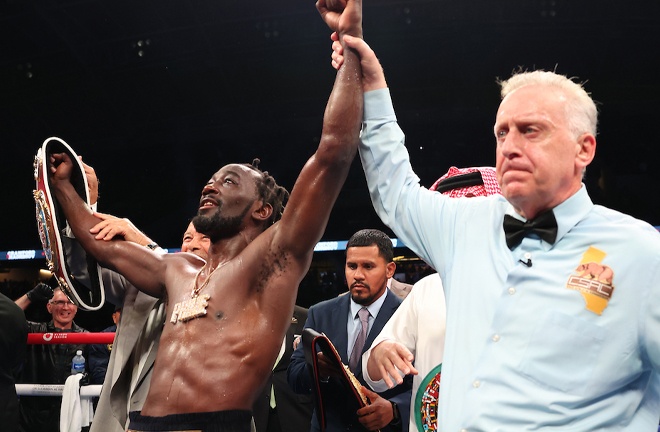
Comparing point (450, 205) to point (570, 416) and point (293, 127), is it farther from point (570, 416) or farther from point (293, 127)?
point (293, 127)

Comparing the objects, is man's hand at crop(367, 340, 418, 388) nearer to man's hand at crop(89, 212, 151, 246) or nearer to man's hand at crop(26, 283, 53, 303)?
man's hand at crop(89, 212, 151, 246)

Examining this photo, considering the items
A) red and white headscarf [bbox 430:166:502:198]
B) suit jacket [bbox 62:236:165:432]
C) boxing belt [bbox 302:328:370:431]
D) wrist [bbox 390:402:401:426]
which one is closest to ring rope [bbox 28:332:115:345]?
suit jacket [bbox 62:236:165:432]

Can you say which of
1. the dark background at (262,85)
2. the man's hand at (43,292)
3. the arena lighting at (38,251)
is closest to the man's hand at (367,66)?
the man's hand at (43,292)

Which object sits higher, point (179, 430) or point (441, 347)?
point (441, 347)

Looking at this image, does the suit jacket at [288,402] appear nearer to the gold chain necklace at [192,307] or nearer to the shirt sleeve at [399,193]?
the gold chain necklace at [192,307]

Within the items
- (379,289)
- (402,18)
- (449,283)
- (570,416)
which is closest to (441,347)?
(449,283)

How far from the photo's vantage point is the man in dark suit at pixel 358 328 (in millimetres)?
1999

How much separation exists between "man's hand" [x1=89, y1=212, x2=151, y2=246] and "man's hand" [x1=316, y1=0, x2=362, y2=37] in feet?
3.65

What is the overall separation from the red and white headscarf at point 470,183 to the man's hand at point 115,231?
42.9 inches

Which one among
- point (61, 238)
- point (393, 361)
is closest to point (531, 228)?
point (393, 361)

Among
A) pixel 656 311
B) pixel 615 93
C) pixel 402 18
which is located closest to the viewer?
pixel 656 311

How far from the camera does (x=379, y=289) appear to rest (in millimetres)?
2617

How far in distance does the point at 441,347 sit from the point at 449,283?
473mm

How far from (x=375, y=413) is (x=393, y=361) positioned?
677mm
